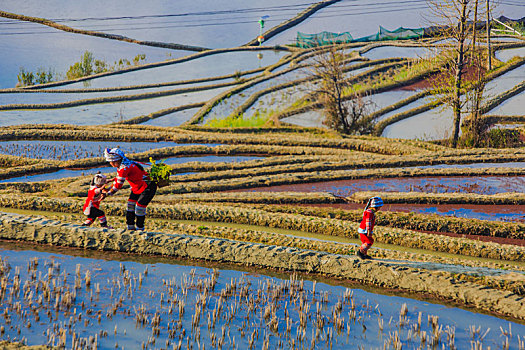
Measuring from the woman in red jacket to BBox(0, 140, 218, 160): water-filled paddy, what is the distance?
1113 centimetres

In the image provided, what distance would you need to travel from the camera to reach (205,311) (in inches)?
296

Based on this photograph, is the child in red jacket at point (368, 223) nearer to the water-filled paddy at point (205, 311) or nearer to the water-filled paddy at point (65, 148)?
the water-filled paddy at point (205, 311)

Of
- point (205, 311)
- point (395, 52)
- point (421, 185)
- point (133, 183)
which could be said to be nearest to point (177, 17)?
point (395, 52)

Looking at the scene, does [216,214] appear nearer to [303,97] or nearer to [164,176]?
[164,176]

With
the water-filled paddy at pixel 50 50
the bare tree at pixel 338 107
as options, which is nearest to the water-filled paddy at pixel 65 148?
the bare tree at pixel 338 107

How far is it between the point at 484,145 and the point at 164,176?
1807 centimetres

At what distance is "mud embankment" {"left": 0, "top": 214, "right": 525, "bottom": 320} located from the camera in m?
8.55

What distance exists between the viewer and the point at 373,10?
4384 centimetres

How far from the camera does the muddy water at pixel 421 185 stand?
1666cm

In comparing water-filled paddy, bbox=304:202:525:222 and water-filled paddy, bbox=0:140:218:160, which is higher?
water-filled paddy, bbox=0:140:218:160

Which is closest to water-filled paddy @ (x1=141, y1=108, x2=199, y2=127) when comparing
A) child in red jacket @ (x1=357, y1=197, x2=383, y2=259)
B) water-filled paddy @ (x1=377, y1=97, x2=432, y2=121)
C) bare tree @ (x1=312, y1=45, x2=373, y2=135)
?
bare tree @ (x1=312, y1=45, x2=373, y2=135)

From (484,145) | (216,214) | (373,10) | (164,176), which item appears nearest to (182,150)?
(216,214)

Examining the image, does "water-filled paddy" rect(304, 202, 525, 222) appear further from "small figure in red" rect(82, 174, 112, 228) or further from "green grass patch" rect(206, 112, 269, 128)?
"green grass patch" rect(206, 112, 269, 128)

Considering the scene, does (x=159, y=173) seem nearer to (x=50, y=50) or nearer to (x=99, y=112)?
(x=99, y=112)
